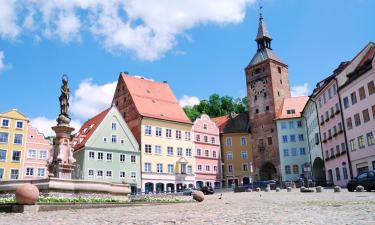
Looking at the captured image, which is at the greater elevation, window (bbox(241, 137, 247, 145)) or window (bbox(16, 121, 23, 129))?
window (bbox(16, 121, 23, 129))

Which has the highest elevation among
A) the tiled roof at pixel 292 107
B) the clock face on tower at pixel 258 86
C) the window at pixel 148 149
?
the clock face on tower at pixel 258 86

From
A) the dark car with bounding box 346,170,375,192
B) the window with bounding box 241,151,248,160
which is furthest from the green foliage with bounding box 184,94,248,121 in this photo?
the dark car with bounding box 346,170,375,192

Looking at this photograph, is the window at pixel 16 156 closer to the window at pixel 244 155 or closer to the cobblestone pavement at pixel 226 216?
the window at pixel 244 155

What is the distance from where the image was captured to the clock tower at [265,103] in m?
73.6

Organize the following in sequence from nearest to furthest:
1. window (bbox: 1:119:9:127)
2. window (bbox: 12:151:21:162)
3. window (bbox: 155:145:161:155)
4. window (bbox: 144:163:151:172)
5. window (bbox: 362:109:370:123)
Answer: window (bbox: 362:109:370:123) → window (bbox: 12:151:21:162) → window (bbox: 1:119:9:127) → window (bbox: 144:163:151:172) → window (bbox: 155:145:161:155)

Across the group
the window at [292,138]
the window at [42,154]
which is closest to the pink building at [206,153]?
the window at [292,138]

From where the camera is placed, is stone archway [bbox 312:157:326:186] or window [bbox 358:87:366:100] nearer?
window [bbox 358:87:366:100]

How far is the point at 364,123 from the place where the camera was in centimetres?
4225

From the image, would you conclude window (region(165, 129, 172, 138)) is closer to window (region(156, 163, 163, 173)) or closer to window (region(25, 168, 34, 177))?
window (region(156, 163, 163, 173))

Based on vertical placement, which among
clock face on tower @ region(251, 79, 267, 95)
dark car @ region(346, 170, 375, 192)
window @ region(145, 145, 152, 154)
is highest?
clock face on tower @ region(251, 79, 267, 95)

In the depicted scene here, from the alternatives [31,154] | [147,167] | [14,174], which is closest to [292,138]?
[147,167]

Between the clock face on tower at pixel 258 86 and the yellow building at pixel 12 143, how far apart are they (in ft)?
140

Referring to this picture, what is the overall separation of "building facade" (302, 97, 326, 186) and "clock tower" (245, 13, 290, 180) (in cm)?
662

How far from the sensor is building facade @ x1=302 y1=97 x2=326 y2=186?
60472mm
